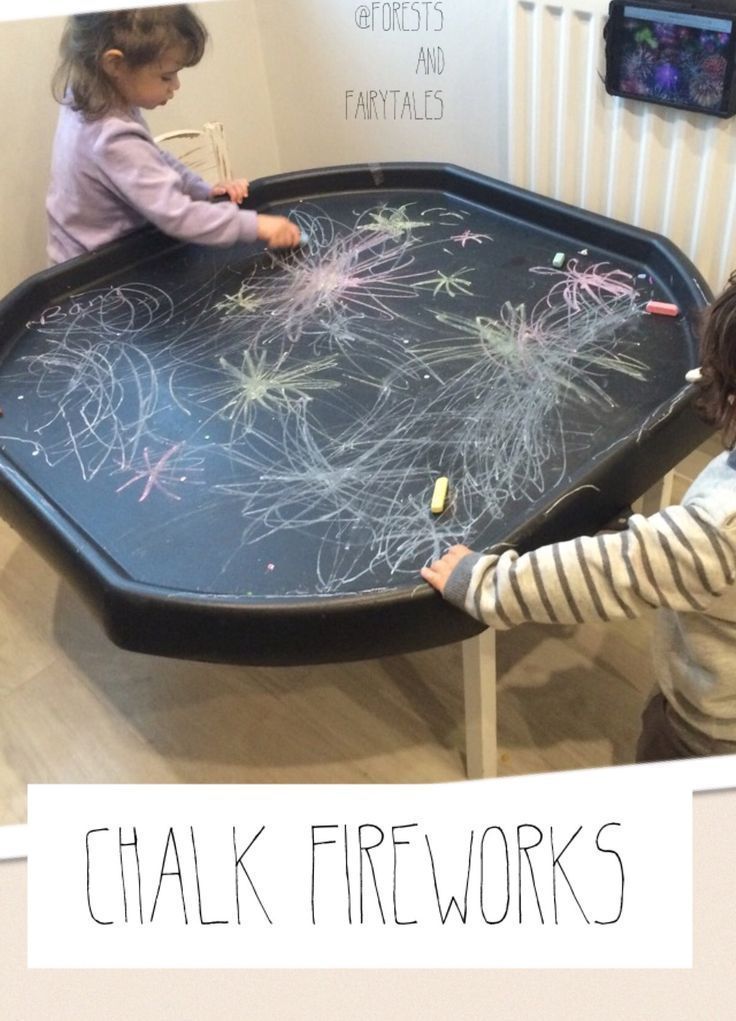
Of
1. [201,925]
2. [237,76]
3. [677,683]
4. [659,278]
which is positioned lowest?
[677,683]

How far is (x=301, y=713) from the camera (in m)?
1.24

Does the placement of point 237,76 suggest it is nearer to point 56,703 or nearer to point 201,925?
point 56,703

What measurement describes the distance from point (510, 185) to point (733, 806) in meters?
1.04

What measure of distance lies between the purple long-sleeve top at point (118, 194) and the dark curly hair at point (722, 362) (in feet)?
2.40

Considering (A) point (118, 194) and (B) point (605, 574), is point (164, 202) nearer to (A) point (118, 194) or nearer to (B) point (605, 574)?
(A) point (118, 194)

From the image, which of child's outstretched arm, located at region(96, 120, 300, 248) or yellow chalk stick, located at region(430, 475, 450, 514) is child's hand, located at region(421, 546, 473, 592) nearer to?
yellow chalk stick, located at region(430, 475, 450, 514)

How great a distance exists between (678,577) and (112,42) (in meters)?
0.99

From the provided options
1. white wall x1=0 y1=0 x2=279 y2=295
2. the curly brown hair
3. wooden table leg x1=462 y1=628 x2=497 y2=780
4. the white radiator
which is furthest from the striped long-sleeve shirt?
white wall x1=0 y1=0 x2=279 y2=295

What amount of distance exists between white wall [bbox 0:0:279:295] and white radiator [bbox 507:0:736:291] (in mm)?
513

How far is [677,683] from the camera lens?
2.75 feet

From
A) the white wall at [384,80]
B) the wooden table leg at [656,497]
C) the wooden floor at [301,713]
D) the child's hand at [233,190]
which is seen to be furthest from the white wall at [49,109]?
the wooden table leg at [656,497]

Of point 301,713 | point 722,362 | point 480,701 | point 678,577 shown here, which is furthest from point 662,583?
point 301,713

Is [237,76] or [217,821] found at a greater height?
[237,76]
